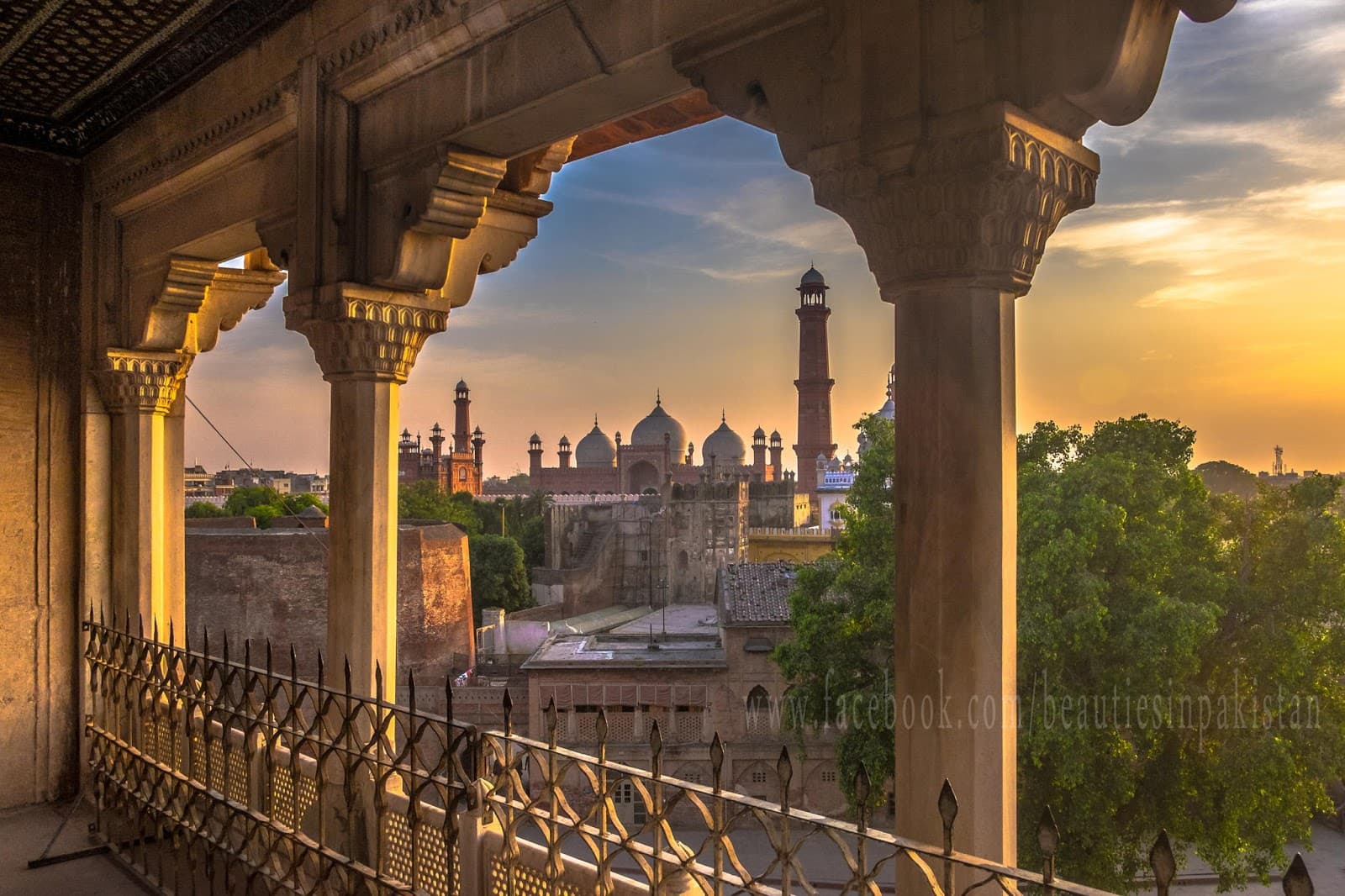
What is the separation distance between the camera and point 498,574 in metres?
38.3

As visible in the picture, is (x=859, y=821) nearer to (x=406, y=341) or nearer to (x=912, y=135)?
(x=912, y=135)

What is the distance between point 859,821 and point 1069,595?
11.4m

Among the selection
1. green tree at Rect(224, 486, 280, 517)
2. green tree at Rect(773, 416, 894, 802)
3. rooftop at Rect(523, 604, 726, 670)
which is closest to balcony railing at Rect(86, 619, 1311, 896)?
green tree at Rect(773, 416, 894, 802)

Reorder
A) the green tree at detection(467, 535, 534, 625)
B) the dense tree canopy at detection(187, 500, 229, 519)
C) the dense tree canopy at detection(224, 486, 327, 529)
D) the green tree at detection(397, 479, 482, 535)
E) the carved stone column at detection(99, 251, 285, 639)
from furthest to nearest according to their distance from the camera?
1. the green tree at detection(397, 479, 482, 535)
2. the green tree at detection(467, 535, 534, 625)
3. the dense tree canopy at detection(187, 500, 229, 519)
4. the dense tree canopy at detection(224, 486, 327, 529)
5. the carved stone column at detection(99, 251, 285, 639)

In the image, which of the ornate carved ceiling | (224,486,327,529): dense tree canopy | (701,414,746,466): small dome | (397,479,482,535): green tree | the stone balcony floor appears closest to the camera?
the ornate carved ceiling

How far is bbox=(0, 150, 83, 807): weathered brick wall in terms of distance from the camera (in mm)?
5551

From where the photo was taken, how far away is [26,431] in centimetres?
564

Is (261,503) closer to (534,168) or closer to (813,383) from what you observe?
(813,383)

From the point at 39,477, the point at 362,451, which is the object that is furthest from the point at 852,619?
the point at 362,451

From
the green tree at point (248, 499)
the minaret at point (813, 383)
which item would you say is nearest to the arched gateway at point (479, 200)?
the green tree at point (248, 499)

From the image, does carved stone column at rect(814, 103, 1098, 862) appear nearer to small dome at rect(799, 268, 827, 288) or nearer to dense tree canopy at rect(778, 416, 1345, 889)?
dense tree canopy at rect(778, 416, 1345, 889)

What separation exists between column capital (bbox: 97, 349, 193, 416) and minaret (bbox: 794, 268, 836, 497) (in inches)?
1687

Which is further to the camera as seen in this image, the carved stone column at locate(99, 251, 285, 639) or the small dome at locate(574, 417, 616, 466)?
the small dome at locate(574, 417, 616, 466)

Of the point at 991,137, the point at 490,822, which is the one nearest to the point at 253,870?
the point at 490,822
